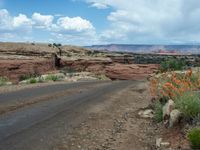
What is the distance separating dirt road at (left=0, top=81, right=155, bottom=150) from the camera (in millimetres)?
10336

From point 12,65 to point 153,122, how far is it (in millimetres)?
38915

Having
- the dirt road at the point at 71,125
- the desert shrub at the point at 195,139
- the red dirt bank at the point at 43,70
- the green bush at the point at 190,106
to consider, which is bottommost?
the red dirt bank at the point at 43,70

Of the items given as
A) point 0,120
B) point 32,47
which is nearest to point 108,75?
point 32,47

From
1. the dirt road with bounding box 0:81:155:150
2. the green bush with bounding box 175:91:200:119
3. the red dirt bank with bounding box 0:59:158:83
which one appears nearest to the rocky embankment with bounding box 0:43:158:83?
the red dirt bank with bounding box 0:59:158:83

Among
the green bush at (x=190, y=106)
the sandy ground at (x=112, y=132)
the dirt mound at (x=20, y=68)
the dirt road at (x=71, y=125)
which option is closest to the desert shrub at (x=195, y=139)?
the sandy ground at (x=112, y=132)

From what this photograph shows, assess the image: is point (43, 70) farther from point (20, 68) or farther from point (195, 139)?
point (195, 139)

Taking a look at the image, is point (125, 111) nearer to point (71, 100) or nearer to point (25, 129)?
point (71, 100)

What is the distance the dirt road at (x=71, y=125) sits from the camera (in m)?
10.3

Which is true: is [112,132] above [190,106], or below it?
below

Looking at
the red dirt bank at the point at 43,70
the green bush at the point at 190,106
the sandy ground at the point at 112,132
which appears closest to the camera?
the sandy ground at the point at 112,132

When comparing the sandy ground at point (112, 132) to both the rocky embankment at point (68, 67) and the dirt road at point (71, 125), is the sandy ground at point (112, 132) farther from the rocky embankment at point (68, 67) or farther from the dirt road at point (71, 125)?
the rocky embankment at point (68, 67)

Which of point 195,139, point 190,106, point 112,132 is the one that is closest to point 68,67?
point 112,132

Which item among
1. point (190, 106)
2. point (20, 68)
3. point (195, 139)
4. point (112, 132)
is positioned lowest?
point (20, 68)

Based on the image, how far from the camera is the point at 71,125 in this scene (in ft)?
41.7
